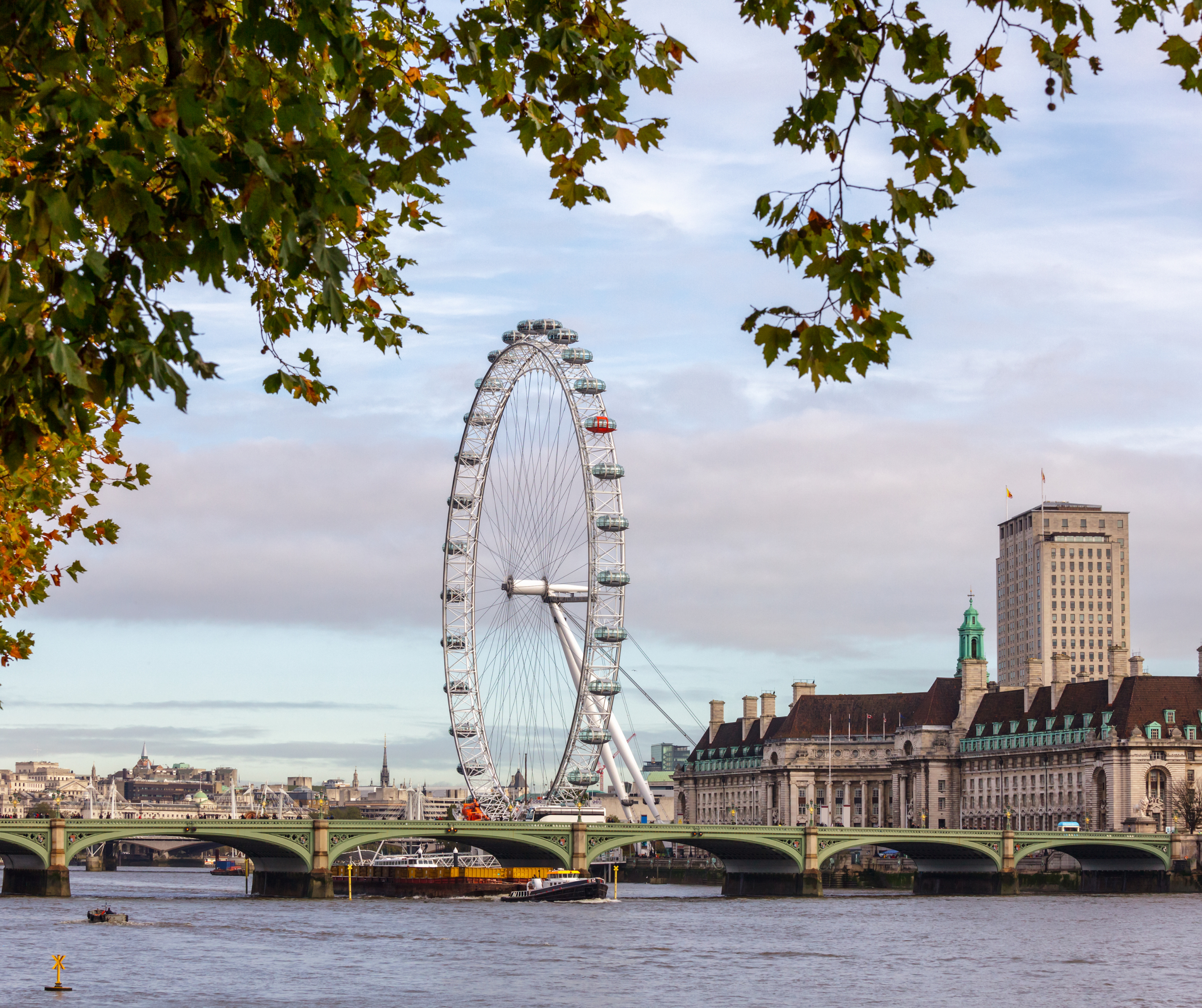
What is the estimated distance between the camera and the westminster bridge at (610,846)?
4336 inches

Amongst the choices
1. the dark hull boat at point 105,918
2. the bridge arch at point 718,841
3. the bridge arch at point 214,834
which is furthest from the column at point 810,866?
the dark hull boat at point 105,918

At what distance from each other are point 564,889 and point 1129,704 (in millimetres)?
71033

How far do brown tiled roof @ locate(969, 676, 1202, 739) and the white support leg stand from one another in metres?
37.0

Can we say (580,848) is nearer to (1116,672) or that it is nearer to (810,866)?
(810,866)

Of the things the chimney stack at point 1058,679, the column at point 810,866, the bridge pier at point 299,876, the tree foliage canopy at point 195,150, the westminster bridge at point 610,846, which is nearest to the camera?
the tree foliage canopy at point 195,150

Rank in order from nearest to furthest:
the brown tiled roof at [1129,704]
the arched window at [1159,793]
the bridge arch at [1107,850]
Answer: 1. the bridge arch at [1107,850]
2. the arched window at [1159,793]
3. the brown tiled roof at [1129,704]

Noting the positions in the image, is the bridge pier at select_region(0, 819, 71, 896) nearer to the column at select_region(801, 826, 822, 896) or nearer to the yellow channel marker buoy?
the column at select_region(801, 826, 822, 896)

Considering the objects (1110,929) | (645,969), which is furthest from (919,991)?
(1110,929)

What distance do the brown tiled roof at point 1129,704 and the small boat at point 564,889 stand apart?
66.4 metres

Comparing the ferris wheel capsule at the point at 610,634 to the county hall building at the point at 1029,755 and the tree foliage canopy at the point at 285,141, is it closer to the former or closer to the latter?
the county hall building at the point at 1029,755

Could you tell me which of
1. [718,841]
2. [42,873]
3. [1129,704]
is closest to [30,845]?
[42,873]

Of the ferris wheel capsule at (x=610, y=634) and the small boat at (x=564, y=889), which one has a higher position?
the ferris wheel capsule at (x=610, y=634)

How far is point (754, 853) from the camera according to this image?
131 meters

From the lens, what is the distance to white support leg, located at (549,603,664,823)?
402 ft
